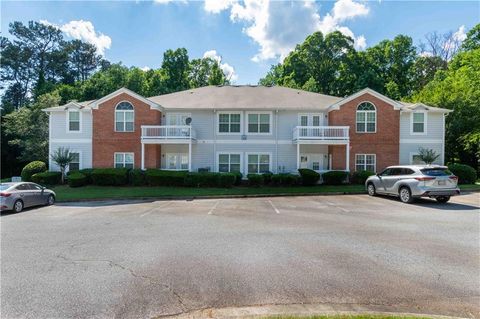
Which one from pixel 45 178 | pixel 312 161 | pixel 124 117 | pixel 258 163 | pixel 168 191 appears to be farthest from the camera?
pixel 312 161

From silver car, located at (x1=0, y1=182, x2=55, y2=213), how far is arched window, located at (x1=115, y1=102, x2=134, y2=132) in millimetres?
8949

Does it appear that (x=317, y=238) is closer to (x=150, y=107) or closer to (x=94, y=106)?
(x=150, y=107)

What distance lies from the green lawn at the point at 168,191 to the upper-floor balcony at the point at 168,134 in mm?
4071

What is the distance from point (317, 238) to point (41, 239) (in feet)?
24.8

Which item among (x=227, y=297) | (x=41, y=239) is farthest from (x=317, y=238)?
(x=41, y=239)

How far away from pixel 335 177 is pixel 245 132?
8.01 metres

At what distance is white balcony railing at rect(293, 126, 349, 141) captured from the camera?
73.0 feet

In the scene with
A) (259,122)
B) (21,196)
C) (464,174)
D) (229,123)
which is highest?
(259,122)

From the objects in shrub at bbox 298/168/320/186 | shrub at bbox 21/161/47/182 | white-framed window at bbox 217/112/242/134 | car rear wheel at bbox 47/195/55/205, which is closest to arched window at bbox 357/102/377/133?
shrub at bbox 298/168/320/186

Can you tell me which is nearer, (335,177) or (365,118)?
(335,177)

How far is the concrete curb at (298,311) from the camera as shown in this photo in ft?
12.3

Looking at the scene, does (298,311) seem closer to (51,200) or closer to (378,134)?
(51,200)

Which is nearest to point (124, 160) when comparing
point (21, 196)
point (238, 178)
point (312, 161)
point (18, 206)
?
point (238, 178)

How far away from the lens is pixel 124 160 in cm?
2369
